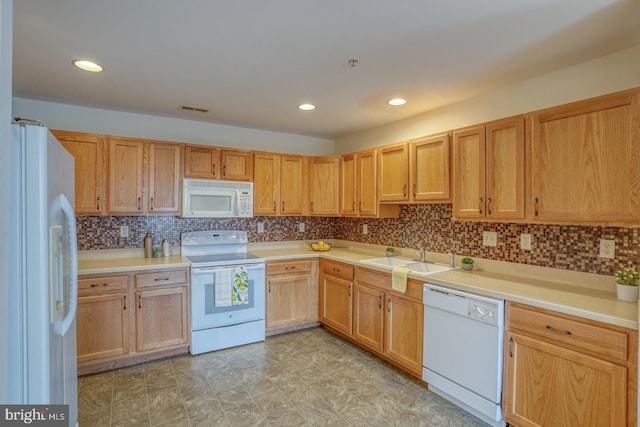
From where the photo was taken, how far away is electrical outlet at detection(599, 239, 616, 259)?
6.73 ft

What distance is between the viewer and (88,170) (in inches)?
116

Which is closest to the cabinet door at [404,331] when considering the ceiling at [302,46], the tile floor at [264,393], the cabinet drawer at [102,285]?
the tile floor at [264,393]

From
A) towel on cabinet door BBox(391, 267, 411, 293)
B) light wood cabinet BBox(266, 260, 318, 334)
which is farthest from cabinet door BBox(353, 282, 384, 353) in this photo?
light wood cabinet BBox(266, 260, 318, 334)

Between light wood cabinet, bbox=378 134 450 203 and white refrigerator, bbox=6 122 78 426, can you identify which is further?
A: light wood cabinet, bbox=378 134 450 203

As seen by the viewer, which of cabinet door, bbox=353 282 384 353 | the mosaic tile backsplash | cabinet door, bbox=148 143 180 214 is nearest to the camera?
the mosaic tile backsplash

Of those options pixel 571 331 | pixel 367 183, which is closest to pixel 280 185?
pixel 367 183

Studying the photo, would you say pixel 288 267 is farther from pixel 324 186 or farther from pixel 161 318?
pixel 161 318

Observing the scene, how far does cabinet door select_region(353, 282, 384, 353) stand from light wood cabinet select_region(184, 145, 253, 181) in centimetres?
175

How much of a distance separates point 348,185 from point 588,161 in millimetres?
2311

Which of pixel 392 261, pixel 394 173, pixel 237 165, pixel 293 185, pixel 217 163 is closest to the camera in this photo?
pixel 394 173

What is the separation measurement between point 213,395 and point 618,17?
340cm

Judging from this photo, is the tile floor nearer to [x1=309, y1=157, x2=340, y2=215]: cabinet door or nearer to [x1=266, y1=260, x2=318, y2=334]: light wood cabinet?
[x1=266, y1=260, x2=318, y2=334]: light wood cabinet

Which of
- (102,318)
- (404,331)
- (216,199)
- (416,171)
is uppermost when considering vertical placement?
(416,171)

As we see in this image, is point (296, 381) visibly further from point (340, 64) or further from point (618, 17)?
point (618, 17)
